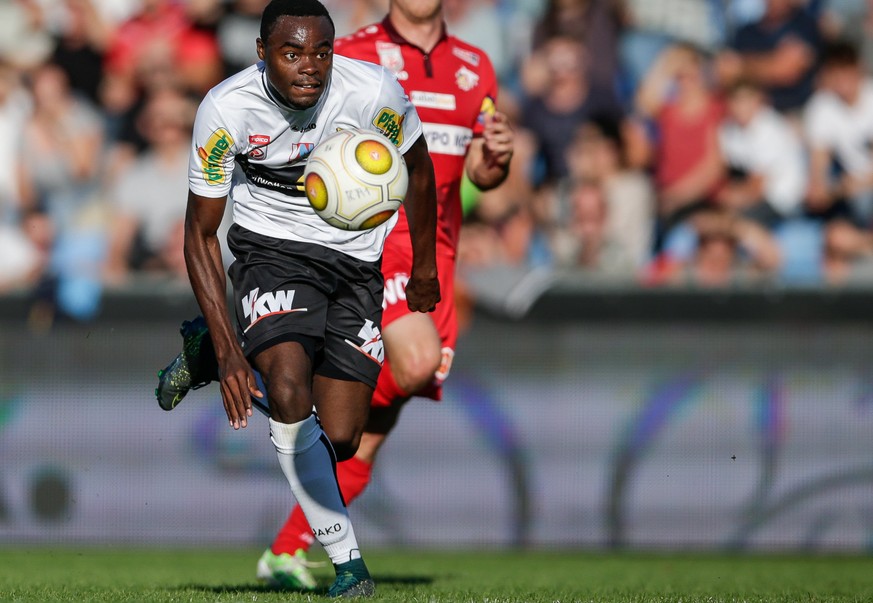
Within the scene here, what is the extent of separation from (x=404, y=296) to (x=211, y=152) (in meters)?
1.86

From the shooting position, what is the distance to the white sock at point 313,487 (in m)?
5.39

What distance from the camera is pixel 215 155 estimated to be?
538 centimetres

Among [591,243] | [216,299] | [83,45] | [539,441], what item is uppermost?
[83,45]

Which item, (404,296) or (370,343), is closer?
(370,343)

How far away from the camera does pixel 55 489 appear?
372 inches

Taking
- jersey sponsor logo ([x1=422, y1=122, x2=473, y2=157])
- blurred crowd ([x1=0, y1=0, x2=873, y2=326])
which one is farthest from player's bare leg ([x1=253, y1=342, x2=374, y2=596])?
blurred crowd ([x1=0, y1=0, x2=873, y2=326])

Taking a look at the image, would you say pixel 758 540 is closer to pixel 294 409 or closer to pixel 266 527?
pixel 266 527

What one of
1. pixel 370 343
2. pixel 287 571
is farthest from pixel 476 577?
pixel 370 343

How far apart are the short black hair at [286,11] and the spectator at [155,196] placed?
5256mm

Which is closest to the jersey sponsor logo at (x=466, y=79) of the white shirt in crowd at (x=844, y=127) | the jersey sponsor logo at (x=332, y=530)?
the jersey sponsor logo at (x=332, y=530)

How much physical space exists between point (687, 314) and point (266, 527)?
3.37 m

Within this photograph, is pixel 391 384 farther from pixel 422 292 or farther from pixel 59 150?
pixel 59 150

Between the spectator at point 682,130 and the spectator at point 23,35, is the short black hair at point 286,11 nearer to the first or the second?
the spectator at point 682,130

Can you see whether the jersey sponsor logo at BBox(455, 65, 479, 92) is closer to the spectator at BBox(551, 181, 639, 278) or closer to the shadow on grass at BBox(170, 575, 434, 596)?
the shadow on grass at BBox(170, 575, 434, 596)
